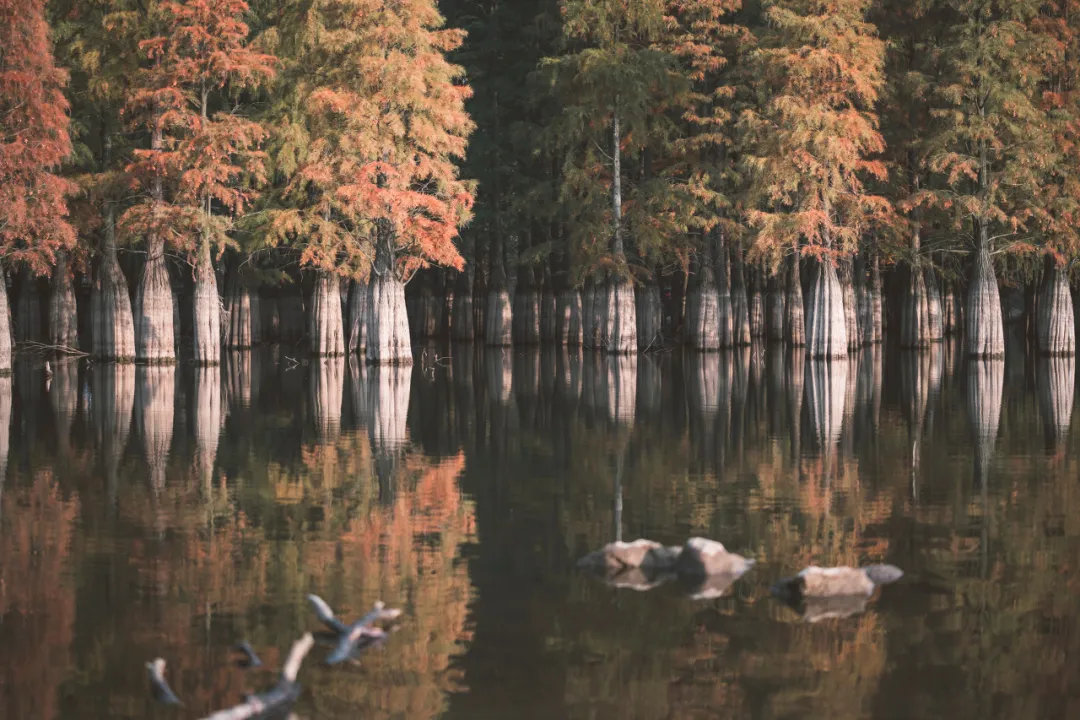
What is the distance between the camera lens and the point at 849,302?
1919 inches

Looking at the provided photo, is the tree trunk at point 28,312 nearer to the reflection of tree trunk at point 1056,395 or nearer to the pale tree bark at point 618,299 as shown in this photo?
the pale tree bark at point 618,299

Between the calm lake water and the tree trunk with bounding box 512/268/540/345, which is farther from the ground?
the tree trunk with bounding box 512/268/540/345

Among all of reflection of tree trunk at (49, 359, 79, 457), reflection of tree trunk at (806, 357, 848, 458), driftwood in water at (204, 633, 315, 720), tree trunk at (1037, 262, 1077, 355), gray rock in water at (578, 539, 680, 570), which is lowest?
driftwood in water at (204, 633, 315, 720)

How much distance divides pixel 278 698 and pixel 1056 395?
25295 mm

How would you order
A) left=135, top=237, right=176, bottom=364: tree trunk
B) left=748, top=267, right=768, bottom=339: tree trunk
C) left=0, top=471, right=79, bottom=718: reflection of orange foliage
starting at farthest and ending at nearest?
left=748, top=267, right=768, bottom=339: tree trunk < left=135, top=237, right=176, bottom=364: tree trunk < left=0, top=471, right=79, bottom=718: reflection of orange foliage

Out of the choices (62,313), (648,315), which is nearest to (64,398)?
(62,313)

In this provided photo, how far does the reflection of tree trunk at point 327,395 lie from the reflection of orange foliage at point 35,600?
7.27 m

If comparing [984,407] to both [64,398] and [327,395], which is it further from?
[64,398]

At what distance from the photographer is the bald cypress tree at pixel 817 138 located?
1629 inches

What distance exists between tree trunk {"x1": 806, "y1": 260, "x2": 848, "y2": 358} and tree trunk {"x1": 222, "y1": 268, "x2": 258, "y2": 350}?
1925 centimetres

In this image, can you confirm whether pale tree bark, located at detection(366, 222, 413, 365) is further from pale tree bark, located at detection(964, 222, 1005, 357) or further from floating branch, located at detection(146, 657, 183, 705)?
floating branch, located at detection(146, 657, 183, 705)

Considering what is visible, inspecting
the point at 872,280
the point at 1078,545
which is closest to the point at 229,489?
the point at 1078,545

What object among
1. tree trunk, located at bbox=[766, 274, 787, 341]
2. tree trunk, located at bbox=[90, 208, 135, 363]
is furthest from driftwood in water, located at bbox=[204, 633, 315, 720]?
tree trunk, located at bbox=[766, 274, 787, 341]

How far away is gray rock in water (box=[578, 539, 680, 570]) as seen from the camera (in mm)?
13039
